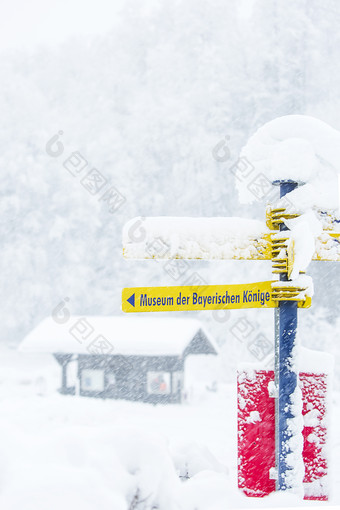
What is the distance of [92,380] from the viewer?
65.4 ft

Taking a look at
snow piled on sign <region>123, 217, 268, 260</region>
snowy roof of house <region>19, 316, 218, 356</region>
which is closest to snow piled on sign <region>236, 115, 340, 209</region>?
snow piled on sign <region>123, 217, 268, 260</region>

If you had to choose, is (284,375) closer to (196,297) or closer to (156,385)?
(196,297)

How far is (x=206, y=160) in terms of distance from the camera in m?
31.0

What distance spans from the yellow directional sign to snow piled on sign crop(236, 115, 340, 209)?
0.81 m

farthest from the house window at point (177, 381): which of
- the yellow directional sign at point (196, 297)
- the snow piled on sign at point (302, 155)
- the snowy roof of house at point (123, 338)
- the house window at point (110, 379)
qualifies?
the snow piled on sign at point (302, 155)

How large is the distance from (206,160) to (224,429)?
20118mm

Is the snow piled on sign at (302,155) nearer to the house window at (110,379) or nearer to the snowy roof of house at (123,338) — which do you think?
the snowy roof of house at (123,338)

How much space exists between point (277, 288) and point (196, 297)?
0.67 meters

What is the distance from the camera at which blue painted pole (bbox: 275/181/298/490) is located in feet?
13.2

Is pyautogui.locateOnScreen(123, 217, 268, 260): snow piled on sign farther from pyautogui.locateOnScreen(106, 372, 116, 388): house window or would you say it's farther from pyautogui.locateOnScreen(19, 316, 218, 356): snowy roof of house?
pyautogui.locateOnScreen(106, 372, 116, 388): house window

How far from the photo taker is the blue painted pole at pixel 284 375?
4035 millimetres

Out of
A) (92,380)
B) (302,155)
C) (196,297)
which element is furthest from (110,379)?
(302,155)

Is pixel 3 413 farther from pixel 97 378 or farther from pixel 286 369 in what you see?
pixel 286 369

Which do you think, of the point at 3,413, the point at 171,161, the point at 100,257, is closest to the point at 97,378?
Result: the point at 3,413
